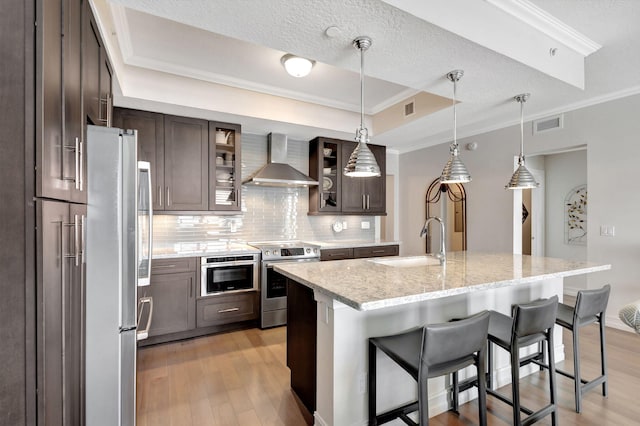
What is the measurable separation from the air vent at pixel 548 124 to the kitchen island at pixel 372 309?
233 centimetres

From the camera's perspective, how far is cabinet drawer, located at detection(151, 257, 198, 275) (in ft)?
10.4

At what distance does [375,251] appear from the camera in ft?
14.9

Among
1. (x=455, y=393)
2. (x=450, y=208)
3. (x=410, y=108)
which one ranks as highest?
(x=410, y=108)

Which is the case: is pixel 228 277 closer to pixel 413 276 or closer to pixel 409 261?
pixel 409 261

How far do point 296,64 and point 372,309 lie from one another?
2.36m

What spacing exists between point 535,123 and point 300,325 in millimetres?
4038

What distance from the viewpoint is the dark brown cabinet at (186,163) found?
350 cm

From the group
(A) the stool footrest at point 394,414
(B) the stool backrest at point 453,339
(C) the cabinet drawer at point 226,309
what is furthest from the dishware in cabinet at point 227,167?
(B) the stool backrest at point 453,339

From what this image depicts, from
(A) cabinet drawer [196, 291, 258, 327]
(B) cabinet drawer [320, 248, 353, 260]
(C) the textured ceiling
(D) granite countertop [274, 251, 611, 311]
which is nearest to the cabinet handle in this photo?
(C) the textured ceiling

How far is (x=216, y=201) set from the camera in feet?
12.7

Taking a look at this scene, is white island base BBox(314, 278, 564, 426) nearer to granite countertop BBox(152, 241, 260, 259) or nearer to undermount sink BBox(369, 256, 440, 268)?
undermount sink BBox(369, 256, 440, 268)

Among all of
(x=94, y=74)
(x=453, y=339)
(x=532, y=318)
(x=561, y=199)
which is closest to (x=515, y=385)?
(x=532, y=318)

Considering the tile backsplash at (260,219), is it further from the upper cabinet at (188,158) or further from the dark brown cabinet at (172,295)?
the dark brown cabinet at (172,295)

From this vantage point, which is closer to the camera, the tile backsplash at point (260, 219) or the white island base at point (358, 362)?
the white island base at point (358, 362)
